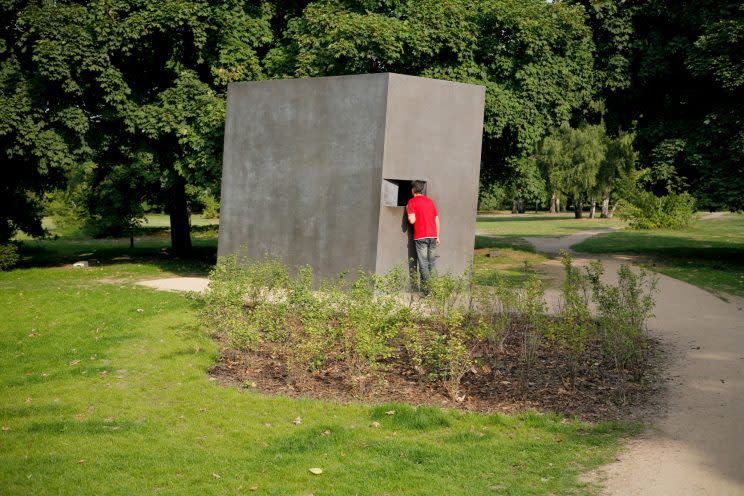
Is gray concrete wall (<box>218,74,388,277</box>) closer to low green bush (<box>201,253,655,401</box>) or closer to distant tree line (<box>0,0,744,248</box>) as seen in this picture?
distant tree line (<box>0,0,744,248</box>)

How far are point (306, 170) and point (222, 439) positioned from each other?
26.0 feet

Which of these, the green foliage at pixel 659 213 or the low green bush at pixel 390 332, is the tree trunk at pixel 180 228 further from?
the green foliage at pixel 659 213

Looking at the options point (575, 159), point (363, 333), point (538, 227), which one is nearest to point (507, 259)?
point (363, 333)

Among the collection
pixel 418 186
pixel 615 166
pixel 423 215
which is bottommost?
pixel 423 215

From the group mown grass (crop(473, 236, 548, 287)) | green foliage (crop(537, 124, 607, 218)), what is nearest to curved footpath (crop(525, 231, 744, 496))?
mown grass (crop(473, 236, 548, 287))

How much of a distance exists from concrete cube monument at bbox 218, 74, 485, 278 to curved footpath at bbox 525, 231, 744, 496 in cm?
433

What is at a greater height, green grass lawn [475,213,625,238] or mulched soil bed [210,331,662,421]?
green grass lawn [475,213,625,238]

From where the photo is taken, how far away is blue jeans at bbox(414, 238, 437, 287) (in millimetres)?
12555

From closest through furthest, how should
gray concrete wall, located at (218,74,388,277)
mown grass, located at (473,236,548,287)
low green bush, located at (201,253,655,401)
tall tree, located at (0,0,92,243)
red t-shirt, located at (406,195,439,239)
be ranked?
low green bush, located at (201,253,655,401) → red t-shirt, located at (406,195,439,239) → gray concrete wall, located at (218,74,388,277) → tall tree, located at (0,0,92,243) → mown grass, located at (473,236,548,287)

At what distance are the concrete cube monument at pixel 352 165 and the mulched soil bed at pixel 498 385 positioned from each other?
13.9ft

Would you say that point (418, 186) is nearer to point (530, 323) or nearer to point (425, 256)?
point (425, 256)

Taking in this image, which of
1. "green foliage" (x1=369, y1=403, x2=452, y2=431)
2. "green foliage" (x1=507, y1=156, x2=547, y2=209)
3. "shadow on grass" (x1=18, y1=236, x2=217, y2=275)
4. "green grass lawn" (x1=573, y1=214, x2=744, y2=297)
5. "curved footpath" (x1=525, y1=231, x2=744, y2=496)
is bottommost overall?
"shadow on grass" (x1=18, y1=236, x2=217, y2=275)

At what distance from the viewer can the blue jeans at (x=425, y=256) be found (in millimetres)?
12555

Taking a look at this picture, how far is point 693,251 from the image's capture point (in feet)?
74.3
